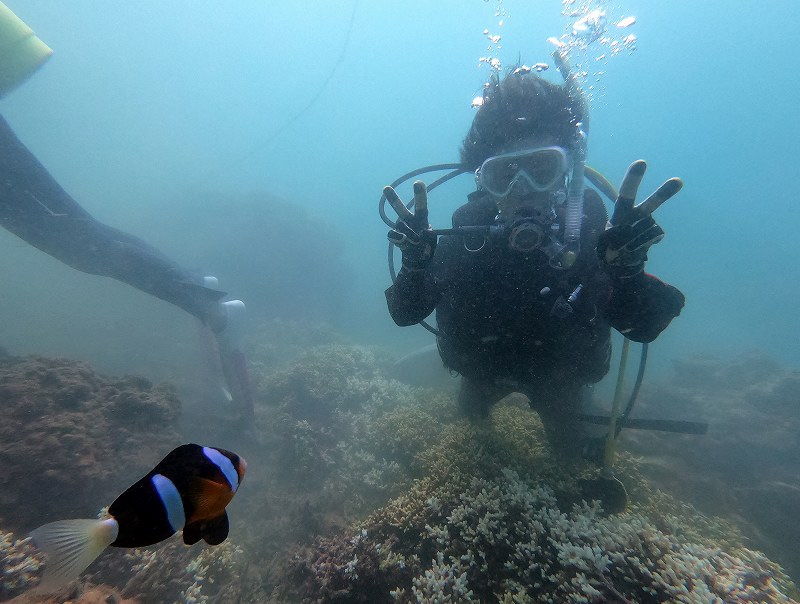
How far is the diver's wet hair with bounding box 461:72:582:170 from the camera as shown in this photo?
186 inches

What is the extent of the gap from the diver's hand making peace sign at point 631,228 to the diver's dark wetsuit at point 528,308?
0.56 meters

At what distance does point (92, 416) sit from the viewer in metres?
5.66

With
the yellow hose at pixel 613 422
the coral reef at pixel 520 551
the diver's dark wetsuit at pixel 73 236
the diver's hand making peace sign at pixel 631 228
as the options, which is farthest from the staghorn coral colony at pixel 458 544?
the diver's hand making peace sign at pixel 631 228

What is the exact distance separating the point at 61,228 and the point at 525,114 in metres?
8.38

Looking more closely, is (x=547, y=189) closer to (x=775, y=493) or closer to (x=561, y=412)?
(x=561, y=412)

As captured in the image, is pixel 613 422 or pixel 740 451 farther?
pixel 740 451

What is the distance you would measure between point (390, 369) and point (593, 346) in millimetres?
9989

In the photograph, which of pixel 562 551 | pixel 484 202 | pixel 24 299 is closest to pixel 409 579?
pixel 562 551

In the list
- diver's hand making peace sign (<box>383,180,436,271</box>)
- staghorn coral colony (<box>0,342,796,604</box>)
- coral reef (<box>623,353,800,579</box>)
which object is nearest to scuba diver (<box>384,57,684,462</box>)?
diver's hand making peace sign (<box>383,180,436,271</box>)

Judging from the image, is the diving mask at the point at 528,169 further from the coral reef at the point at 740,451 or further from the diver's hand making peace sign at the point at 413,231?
the coral reef at the point at 740,451

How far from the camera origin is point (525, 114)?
4742mm

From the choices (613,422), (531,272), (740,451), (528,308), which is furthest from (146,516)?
(740,451)

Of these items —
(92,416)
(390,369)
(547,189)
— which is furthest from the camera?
(390,369)

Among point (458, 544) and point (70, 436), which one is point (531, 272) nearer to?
point (458, 544)
